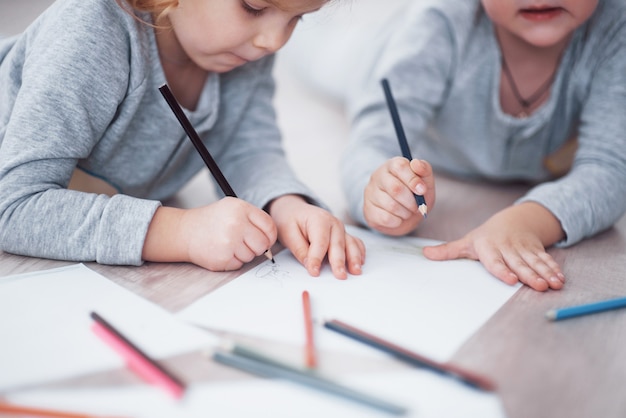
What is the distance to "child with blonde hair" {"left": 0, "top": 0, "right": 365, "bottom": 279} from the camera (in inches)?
15.6

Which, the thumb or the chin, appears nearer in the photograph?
the thumb

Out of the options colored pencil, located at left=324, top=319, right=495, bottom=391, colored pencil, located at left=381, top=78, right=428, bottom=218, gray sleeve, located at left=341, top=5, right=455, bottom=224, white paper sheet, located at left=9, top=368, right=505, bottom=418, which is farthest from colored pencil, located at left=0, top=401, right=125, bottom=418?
gray sleeve, located at left=341, top=5, right=455, bottom=224

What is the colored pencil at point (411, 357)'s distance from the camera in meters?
0.29

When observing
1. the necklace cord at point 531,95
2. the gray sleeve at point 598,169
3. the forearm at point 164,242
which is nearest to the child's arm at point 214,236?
the forearm at point 164,242

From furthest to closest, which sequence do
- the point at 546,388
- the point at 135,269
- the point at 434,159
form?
the point at 434,159
the point at 135,269
the point at 546,388

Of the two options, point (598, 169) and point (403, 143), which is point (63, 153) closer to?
point (403, 143)

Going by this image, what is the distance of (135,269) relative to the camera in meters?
0.40

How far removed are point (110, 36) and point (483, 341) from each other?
1.10 feet

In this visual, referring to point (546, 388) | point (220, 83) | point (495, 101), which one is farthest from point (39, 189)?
point (495, 101)

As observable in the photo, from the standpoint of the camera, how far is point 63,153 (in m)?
0.41

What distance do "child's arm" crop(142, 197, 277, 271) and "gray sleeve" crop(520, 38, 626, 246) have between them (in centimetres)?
24

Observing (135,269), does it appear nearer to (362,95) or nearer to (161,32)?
(161,32)

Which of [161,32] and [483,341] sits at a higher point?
[161,32]

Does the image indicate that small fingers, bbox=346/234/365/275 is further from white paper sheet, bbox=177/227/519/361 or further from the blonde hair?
the blonde hair
